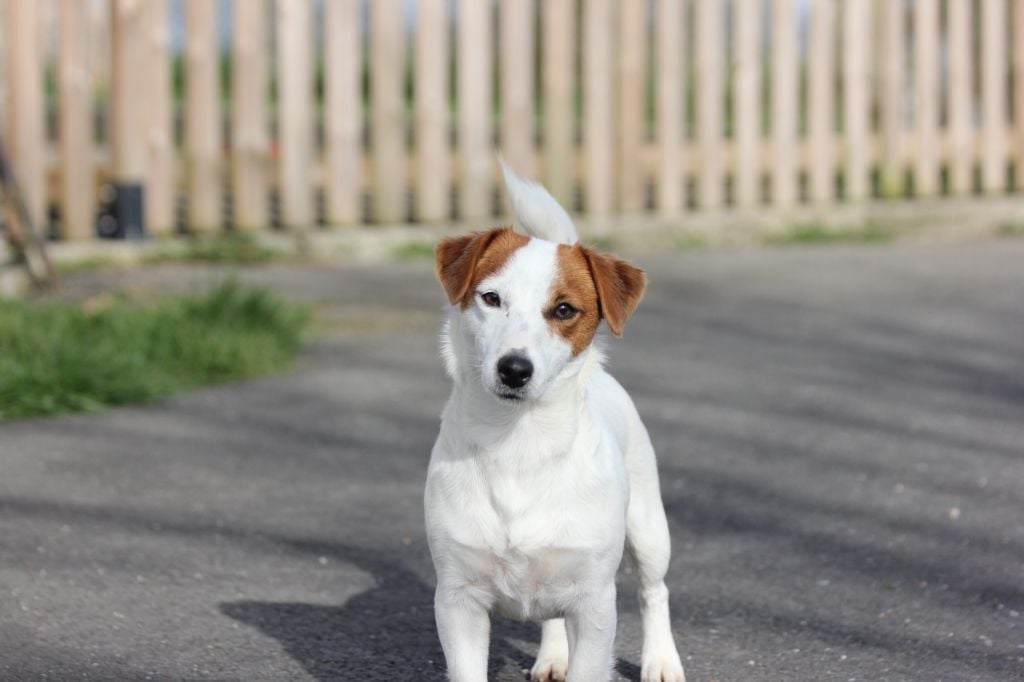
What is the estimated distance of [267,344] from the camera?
25.7 feet

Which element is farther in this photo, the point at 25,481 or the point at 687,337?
the point at 687,337

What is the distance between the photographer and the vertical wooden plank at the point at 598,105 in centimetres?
1081

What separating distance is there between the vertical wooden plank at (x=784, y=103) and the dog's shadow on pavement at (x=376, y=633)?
7.11 meters

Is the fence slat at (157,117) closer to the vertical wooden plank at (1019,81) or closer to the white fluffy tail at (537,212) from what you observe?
the vertical wooden plank at (1019,81)

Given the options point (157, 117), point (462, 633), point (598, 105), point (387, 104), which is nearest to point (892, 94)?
point (598, 105)

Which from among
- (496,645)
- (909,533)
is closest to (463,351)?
(496,645)

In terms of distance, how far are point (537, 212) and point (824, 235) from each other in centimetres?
745

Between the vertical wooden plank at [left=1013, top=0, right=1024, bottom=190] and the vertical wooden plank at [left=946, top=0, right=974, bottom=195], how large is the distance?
0.33 meters

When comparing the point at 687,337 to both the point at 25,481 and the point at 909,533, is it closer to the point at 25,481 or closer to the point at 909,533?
the point at 909,533

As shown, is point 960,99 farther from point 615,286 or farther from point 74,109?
point 615,286

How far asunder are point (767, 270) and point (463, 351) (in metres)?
6.66

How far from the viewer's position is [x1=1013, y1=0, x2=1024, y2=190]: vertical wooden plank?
Result: 1184 cm

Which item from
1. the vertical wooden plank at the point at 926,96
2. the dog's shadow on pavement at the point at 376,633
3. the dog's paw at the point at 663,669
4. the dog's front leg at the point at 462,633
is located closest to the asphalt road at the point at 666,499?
the dog's shadow on pavement at the point at 376,633

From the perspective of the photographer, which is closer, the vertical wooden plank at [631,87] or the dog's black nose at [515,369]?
the dog's black nose at [515,369]
